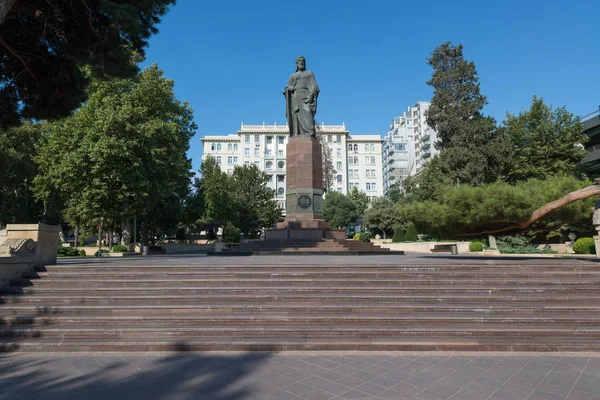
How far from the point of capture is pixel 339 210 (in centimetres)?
5575

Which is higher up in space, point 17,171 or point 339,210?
point 17,171

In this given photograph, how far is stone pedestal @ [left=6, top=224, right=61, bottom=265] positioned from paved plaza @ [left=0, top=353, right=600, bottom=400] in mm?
4348

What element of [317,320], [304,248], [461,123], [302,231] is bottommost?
[317,320]

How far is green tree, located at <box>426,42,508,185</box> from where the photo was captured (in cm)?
3192

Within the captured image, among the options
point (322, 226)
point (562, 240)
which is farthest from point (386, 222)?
point (322, 226)

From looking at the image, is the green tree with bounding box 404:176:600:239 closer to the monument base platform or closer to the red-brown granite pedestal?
the monument base platform

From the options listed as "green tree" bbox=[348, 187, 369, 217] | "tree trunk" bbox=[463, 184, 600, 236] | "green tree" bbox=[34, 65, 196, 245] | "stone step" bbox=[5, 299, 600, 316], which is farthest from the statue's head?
"green tree" bbox=[348, 187, 369, 217]

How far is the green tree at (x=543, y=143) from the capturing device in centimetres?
3062

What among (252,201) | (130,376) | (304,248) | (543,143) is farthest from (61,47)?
(252,201)

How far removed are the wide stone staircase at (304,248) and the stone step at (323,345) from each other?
10.6m

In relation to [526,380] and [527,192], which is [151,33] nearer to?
[526,380]

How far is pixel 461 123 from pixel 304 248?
78.7 ft

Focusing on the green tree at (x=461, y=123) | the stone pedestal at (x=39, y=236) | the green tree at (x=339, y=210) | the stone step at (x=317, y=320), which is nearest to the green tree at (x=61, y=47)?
the stone pedestal at (x=39, y=236)

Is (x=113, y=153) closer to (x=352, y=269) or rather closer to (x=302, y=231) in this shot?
(x=302, y=231)
